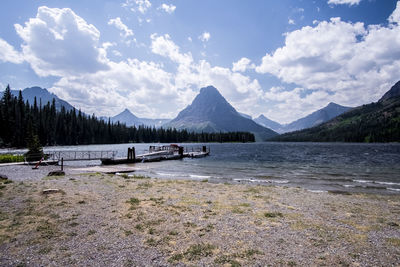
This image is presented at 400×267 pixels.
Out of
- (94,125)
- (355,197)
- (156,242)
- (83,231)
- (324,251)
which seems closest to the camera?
(324,251)

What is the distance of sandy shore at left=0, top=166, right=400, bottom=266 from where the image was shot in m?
7.60

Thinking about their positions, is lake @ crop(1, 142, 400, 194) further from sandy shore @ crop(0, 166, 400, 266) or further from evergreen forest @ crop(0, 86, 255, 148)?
evergreen forest @ crop(0, 86, 255, 148)

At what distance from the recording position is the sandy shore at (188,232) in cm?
760

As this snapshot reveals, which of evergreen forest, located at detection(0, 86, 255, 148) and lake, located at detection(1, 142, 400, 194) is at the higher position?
evergreen forest, located at detection(0, 86, 255, 148)

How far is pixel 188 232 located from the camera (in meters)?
9.92

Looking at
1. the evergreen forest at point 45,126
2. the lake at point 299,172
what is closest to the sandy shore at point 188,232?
the lake at point 299,172

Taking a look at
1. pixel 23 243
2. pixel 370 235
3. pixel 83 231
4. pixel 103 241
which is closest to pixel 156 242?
pixel 103 241

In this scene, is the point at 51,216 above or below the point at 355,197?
above

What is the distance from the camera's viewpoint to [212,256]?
772cm

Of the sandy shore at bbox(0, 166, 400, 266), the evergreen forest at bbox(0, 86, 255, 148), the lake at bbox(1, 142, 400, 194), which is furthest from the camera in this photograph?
the evergreen forest at bbox(0, 86, 255, 148)

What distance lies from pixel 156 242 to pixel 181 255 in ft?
5.13

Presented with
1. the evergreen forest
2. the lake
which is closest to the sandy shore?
the lake

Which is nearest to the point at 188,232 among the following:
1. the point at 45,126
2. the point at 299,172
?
the point at 299,172

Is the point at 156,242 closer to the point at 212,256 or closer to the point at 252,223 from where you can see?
the point at 212,256
